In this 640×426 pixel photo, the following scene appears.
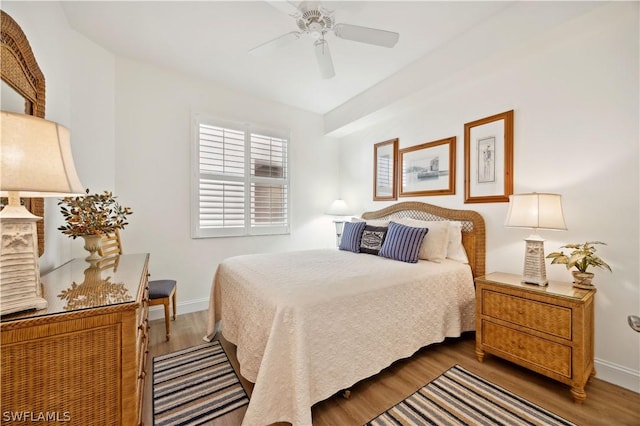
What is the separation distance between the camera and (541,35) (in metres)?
2.03

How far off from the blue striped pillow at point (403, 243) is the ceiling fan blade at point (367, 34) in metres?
1.65

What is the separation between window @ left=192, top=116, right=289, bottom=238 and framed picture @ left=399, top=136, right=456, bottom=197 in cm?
174

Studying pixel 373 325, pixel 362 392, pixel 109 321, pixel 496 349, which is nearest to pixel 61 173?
pixel 109 321

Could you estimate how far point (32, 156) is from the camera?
0.89m

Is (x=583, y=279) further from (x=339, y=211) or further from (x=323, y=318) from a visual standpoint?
(x=339, y=211)

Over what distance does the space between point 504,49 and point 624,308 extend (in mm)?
2146

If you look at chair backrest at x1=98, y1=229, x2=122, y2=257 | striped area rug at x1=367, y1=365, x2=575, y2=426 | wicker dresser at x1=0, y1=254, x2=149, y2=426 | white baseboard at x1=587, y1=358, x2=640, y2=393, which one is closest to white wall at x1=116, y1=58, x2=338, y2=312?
chair backrest at x1=98, y1=229, x2=122, y2=257

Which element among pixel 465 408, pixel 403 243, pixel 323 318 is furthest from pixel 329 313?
pixel 403 243

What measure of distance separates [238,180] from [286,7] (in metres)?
2.19

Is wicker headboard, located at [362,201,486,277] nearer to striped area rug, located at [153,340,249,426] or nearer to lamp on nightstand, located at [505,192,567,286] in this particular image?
lamp on nightstand, located at [505,192,567,286]

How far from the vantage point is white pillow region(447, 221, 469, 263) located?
2697 mm

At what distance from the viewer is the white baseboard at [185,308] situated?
3.03m

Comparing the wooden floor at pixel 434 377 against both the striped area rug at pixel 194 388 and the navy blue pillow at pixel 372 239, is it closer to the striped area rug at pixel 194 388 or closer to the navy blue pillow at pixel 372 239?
the striped area rug at pixel 194 388

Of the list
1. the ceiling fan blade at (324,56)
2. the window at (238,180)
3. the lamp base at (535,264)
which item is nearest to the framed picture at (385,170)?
the window at (238,180)
